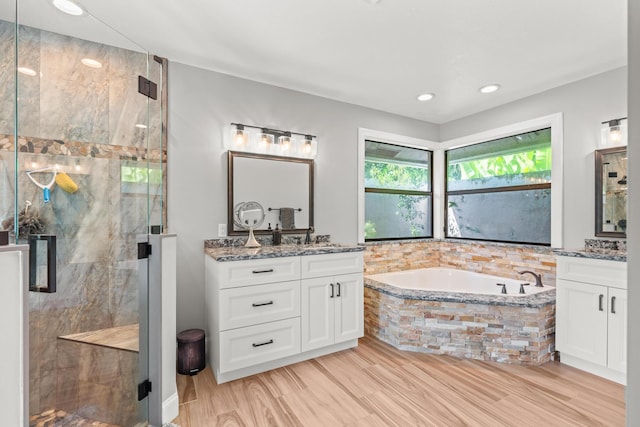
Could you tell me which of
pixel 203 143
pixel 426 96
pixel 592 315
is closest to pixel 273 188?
pixel 203 143

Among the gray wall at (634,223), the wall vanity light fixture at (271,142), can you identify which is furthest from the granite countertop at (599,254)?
the wall vanity light fixture at (271,142)

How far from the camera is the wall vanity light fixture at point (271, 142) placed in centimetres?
278

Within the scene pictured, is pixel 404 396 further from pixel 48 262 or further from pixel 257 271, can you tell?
pixel 48 262

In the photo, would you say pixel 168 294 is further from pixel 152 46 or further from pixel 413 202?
pixel 413 202

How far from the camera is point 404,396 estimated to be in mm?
2074

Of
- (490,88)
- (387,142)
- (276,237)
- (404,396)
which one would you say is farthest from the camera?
(387,142)

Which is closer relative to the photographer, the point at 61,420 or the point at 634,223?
the point at 634,223

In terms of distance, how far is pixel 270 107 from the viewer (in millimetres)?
3002

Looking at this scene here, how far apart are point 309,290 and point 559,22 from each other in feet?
8.56

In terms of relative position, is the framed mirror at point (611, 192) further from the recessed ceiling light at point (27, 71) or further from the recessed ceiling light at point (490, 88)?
the recessed ceiling light at point (27, 71)

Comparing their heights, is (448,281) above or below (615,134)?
below

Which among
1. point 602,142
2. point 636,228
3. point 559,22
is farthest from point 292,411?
point 602,142

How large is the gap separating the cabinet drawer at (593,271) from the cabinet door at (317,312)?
1.94m

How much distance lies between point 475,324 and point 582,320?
78cm
